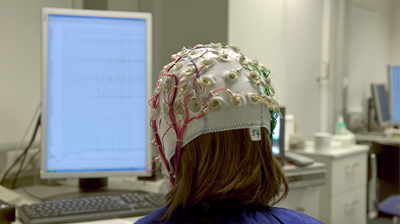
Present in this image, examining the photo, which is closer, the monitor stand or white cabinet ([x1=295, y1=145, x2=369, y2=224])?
the monitor stand

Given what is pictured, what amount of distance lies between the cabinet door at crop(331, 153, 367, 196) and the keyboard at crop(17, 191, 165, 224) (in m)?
1.19

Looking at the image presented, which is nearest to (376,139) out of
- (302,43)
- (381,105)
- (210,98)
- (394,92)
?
(381,105)

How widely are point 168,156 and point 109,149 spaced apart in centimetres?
63

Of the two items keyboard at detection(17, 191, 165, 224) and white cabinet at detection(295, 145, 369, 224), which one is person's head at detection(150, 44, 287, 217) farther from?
white cabinet at detection(295, 145, 369, 224)

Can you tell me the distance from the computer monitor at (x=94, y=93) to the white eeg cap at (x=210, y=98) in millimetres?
597

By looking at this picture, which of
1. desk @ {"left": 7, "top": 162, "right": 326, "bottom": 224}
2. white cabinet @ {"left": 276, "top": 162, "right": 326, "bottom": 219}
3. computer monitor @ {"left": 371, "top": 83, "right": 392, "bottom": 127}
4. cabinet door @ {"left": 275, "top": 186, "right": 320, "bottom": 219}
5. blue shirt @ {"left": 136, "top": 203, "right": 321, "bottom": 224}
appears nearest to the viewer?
blue shirt @ {"left": 136, "top": 203, "right": 321, "bottom": 224}

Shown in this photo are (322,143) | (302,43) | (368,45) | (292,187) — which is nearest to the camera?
(292,187)

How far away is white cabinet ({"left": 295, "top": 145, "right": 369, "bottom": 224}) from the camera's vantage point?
6.05 feet

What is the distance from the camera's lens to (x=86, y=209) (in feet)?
3.03

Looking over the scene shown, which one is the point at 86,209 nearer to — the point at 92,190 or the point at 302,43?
the point at 92,190

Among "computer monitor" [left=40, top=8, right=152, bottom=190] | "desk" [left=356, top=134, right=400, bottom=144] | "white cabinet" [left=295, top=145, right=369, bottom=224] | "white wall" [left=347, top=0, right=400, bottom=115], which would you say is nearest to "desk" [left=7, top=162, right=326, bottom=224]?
"computer monitor" [left=40, top=8, right=152, bottom=190]

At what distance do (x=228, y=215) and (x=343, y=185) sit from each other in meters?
1.58

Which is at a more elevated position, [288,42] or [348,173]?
[288,42]

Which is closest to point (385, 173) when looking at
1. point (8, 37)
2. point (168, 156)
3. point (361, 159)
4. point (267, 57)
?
Result: point (361, 159)
